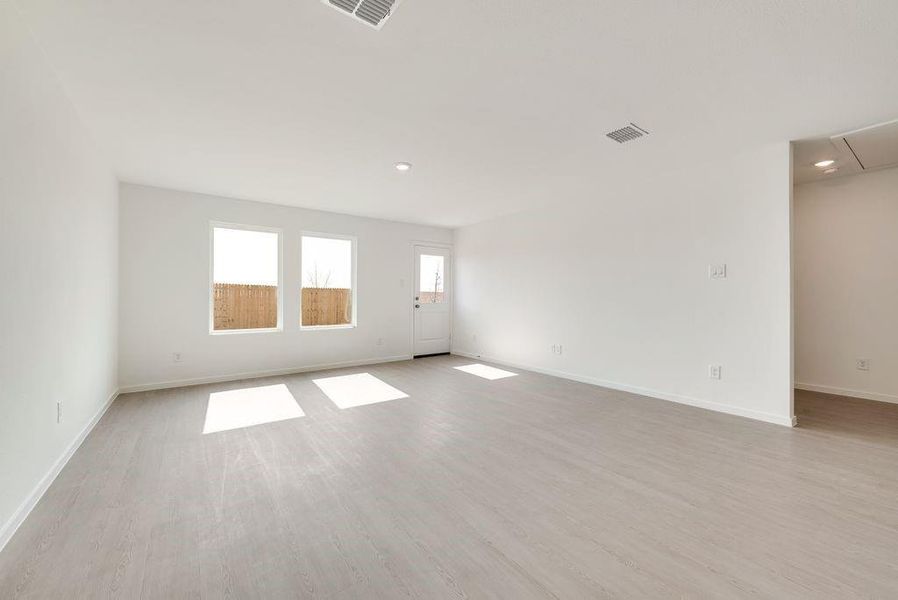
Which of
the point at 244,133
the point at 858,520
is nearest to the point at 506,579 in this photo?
the point at 858,520

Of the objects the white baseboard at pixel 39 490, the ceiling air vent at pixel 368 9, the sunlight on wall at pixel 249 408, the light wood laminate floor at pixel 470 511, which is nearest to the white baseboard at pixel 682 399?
the light wood laminate floor at pixel 470 511

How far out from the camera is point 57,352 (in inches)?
92.4

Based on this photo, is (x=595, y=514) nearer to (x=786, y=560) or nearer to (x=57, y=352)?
(x=786, y=560)

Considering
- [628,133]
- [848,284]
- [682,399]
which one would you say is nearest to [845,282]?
[848,284]

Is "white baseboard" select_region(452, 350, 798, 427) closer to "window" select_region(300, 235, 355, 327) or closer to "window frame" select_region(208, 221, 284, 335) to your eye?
"window" select_region(300, 235, 355, 327)

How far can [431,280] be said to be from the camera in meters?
7.04

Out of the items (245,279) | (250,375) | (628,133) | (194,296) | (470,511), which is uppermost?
(628,133)

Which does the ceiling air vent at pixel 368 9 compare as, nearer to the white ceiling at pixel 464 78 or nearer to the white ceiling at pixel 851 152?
the white ceiling at pixel 464 78

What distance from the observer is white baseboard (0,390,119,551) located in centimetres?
171

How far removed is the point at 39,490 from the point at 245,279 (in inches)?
135

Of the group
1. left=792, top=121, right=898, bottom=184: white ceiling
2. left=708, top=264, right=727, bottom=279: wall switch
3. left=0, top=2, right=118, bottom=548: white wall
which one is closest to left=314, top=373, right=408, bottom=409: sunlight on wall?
left=0, top=2, right=118, bottom=548: white wall

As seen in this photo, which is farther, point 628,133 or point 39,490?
point 628,133

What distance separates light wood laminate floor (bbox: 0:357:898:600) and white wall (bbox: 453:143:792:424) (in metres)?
0.61

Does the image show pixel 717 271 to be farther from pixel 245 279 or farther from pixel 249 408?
pixel 245 279
